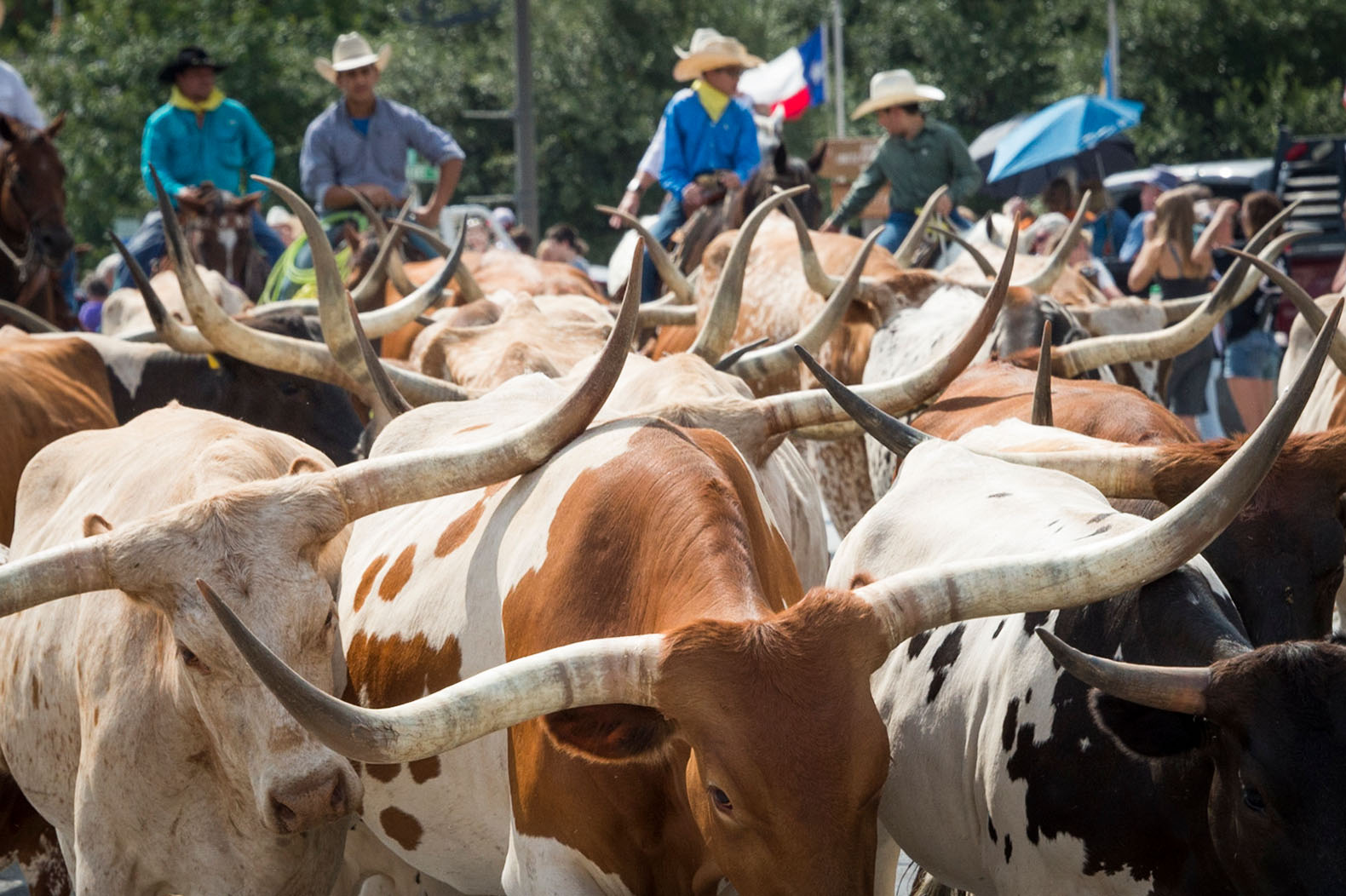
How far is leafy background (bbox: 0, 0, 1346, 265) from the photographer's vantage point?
2961 centimetres

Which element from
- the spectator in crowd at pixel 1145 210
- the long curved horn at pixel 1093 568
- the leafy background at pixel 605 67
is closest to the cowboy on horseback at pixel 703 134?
the spectator in crowd at pixel 1145 210

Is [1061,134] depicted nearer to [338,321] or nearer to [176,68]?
[176,68]

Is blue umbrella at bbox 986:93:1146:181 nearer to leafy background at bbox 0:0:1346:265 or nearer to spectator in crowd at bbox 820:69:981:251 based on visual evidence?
spectator in crowd at bbox 820:69:981:251

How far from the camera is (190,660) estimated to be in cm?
334

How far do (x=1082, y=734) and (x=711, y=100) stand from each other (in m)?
7.48

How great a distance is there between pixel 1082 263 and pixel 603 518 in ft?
29.0

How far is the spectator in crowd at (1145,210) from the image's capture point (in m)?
14.5

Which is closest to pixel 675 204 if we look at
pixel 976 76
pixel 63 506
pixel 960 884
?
pixel 63 506

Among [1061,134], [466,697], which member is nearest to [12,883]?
[466,697]

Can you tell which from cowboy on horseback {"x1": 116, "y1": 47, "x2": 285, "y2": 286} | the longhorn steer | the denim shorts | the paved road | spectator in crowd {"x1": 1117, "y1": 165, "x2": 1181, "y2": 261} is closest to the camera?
the longhorn steer

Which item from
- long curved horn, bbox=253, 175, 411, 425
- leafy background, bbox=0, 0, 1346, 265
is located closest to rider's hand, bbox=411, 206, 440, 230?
long curved horn, bbox=253, 175, 411, 425

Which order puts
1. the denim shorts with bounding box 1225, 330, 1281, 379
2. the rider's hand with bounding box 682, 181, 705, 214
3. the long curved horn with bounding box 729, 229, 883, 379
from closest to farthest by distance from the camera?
the long curved horn with bounding box 729, 229, 883, 379 → the rider's hand with bounding box 682, 181, 705, 214 → the denim shorts with bounding box 1225, 330, 1281, 379

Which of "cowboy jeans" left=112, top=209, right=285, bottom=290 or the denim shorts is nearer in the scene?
"cowboy jeans" left=112, top=209, right=285, bottom=290

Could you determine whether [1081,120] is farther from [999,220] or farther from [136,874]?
[136,874]
